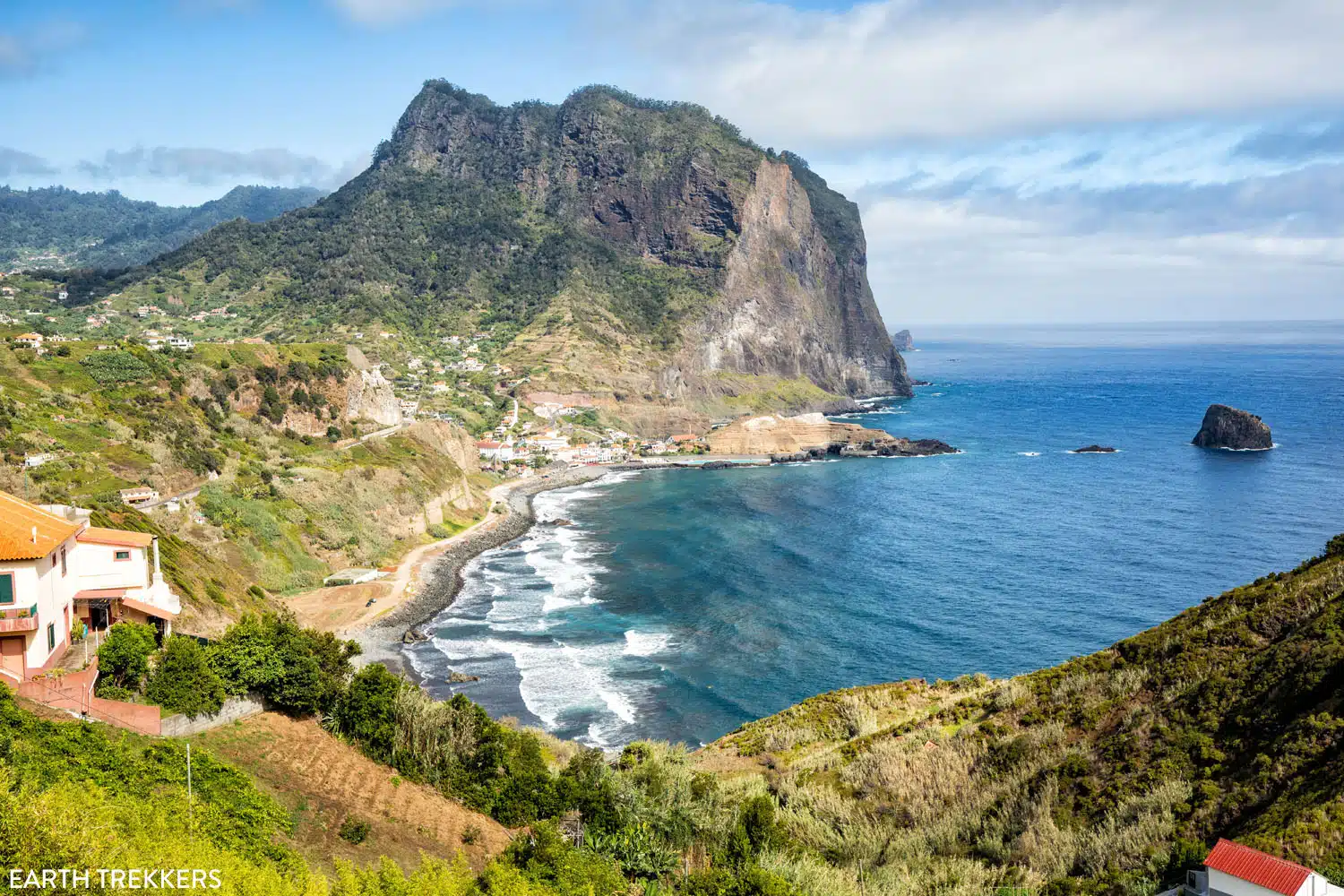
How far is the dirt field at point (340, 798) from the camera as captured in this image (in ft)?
72.1

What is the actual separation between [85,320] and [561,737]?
120 metres

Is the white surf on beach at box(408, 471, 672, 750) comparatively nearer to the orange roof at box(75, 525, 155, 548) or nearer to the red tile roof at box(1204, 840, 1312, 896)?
the orange roof at box(75, 525, 155, 548)

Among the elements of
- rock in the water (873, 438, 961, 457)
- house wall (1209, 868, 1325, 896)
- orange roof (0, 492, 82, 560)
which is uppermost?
orange roof (0, 492, 82, 560)

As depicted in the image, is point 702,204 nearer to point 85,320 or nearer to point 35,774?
point 85,320

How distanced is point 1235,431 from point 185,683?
119 m

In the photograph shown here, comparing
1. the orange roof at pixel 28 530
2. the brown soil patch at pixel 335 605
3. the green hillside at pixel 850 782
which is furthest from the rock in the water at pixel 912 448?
the orange roof at pixel 28 530

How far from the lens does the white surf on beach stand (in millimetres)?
42188

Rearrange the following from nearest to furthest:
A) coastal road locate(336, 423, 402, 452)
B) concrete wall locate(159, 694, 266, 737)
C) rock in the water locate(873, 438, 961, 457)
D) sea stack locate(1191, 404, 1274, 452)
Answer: concrete wall locate(159, 694, 266, 737)
coastal road locate(336, 423, 402, 452)
sea stack locate(1191, 404, 1274, 452)
rock in the water locate(873, 438, 961, 457)

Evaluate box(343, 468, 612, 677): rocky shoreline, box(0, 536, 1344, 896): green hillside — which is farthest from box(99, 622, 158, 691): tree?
box(343, 468, 612, 677): rocky shoreline

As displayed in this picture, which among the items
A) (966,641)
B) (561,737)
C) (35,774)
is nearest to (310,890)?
(35,774)

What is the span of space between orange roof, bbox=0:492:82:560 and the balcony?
53.2 inches

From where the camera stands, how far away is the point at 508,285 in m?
174

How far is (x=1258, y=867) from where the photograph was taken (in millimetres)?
14477

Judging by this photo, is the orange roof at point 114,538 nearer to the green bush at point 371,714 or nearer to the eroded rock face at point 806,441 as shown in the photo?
the green bush at point 371,714
